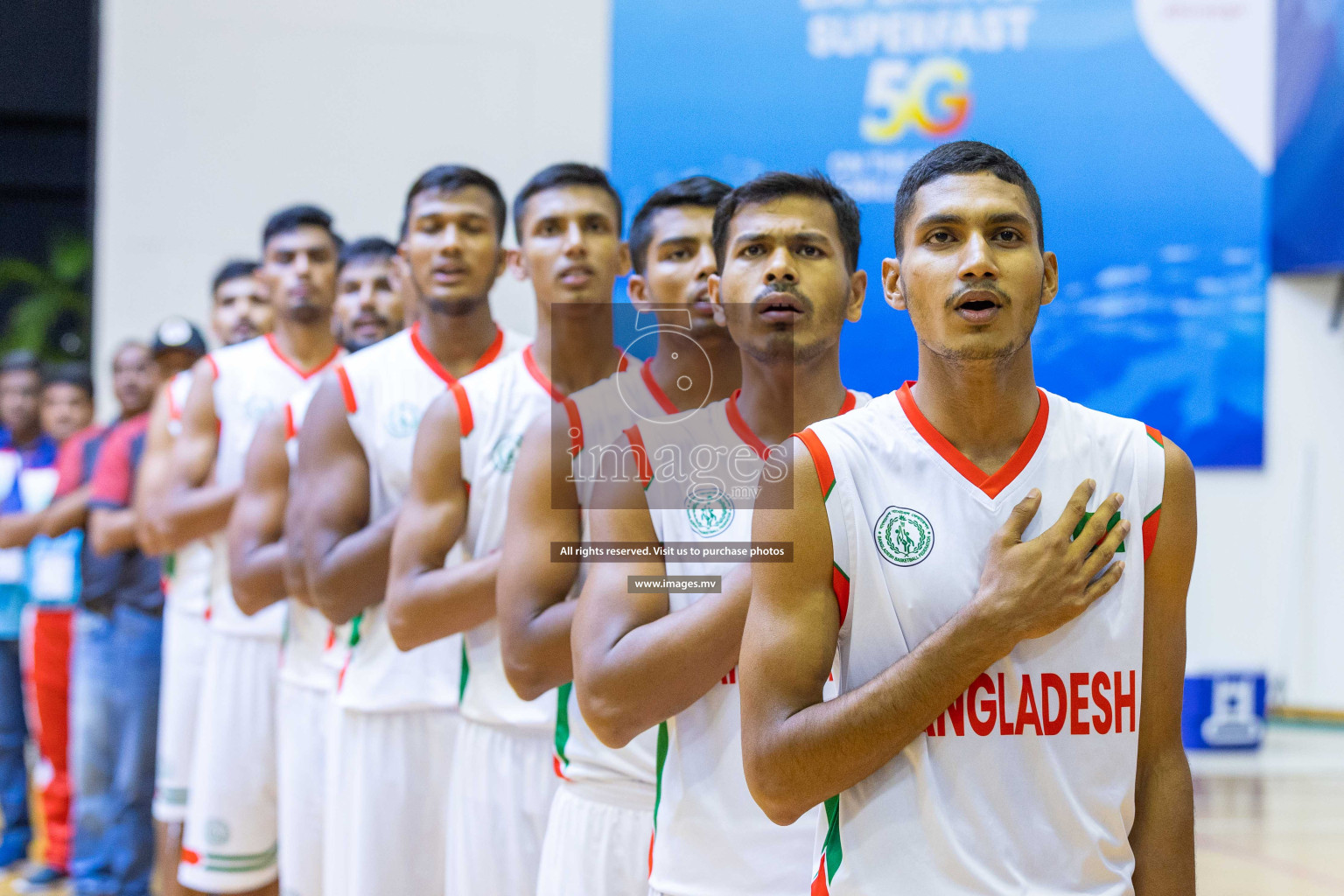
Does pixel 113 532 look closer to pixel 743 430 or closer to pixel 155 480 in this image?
pixel 155 480

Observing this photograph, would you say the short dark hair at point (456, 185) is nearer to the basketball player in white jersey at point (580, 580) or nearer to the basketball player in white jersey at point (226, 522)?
the basketball player in white jersey at point (580, 580)

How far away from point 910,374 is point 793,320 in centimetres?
51

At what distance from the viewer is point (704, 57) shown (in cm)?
842

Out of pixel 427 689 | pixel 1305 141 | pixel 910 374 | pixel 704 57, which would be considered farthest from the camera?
pixel 1305 141

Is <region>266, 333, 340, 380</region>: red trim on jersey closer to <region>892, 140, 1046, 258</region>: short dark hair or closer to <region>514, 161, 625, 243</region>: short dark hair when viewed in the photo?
<region>514, 161, 625, 243</region>: short dark hair

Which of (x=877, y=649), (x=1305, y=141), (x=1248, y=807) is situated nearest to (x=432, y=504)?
(x=877, y=649)

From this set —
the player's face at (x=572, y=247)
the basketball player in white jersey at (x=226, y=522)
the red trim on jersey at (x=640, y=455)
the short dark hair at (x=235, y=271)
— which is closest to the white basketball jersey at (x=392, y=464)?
the player's face at (x=572, y=247)

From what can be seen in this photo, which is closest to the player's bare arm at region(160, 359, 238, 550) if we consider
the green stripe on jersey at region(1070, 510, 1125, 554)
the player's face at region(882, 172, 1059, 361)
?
the player's face at region(882, 172, 1059, 361)

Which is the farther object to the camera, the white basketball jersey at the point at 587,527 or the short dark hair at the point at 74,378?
the short dark hair at the point at 74,378

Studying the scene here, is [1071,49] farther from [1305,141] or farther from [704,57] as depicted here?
[704,57]

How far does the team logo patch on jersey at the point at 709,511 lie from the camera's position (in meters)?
2.38

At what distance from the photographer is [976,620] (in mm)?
1674

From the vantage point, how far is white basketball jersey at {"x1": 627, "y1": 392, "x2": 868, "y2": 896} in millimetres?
2264

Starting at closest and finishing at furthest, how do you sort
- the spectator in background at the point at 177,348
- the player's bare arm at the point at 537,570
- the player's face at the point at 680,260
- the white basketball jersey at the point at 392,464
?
1. the player's bare arm at the point at 537,570
2. the player's face at the point at 680,260
3. the white basketball jersey at the point at 392,464
4. the spectator in background at the point at 177,348
